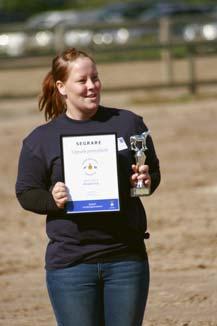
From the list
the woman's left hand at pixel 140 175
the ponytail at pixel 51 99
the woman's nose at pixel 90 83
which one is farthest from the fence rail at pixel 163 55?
the woman's left hand at pixel 140 175

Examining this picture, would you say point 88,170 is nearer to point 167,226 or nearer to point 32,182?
point 32,182

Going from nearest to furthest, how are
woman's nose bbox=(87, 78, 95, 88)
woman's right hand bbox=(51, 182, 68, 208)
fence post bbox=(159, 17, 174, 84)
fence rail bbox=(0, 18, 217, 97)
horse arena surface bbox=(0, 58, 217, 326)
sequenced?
woman's right hand bbox=(51, 182, 68, 208)
woman's nose bbox=(87, 78, 95, 88)
horse arena surface bbox=(0, 58, 217, 326)
fence rail bbox=(0, 18, 217, 97)
fence post bbox=(159, 17, 174, 84)

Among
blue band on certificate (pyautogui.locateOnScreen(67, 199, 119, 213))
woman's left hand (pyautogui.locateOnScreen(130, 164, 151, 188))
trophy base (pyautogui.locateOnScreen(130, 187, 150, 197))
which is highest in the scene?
woman's left hand (pyautogui.locateOnScreen(130, 164, 151, 188))

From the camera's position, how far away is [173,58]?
23.7 m

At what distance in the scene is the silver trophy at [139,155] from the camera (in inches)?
167

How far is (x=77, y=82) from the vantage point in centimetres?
436

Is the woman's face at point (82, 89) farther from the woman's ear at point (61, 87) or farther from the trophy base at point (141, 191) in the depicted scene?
the trophy base at point (141, 191)

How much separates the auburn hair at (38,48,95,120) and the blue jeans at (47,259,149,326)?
0.71 meters

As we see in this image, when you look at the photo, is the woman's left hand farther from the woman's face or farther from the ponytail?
the ponytail

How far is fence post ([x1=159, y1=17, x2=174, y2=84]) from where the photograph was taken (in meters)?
22.8

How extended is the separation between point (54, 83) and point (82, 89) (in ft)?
0.75

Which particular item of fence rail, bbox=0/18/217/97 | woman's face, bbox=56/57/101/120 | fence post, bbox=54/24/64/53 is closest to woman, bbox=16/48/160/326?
woman's face, bbox=56/57/101/120

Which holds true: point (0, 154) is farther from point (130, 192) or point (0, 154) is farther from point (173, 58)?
point (130, 192)

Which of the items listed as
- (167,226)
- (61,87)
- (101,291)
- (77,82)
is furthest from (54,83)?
(167,226)
